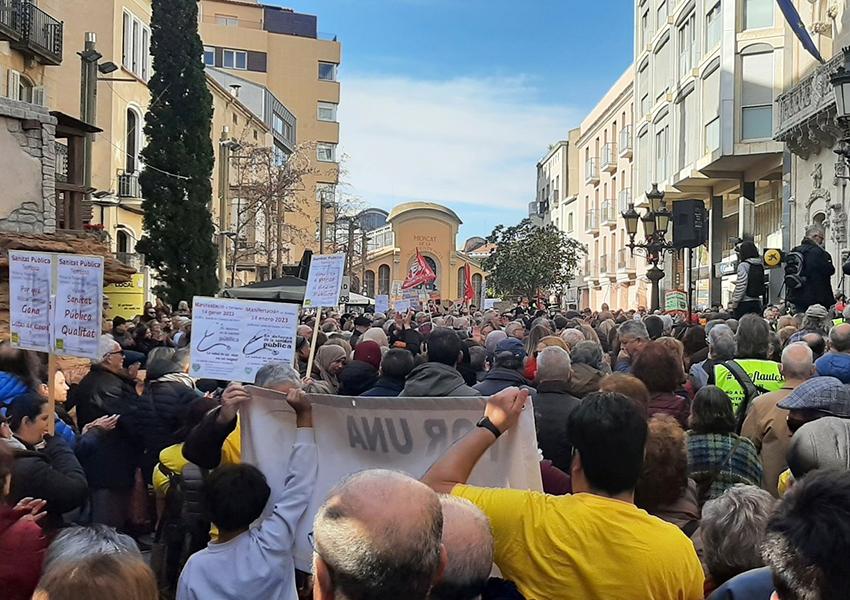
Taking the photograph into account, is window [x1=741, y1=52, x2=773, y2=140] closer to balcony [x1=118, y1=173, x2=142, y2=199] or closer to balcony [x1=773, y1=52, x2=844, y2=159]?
balcony [x1=773, y1=52, x2=844, y2=159]

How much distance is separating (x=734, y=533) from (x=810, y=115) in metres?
20.5

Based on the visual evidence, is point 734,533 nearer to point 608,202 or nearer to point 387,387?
point 387,387

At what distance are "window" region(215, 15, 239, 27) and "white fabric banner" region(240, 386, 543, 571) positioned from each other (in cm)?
7540

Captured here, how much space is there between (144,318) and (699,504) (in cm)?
1654

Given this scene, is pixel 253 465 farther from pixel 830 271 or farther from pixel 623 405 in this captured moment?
pixel 830 271

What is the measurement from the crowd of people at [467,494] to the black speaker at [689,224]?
824cm

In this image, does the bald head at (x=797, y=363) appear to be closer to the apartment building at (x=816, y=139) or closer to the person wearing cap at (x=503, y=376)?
the person wearing cap at (x=503, y=376)

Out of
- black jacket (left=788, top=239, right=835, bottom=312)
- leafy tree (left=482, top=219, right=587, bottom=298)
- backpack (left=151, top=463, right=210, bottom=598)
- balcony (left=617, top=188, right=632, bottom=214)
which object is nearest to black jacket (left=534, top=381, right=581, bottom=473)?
backpack (left=151, top=463, right=210, bottom=598)

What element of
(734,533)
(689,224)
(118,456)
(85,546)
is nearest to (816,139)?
(689,224)

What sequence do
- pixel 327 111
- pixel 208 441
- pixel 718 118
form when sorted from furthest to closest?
pixel 327 111
pixel 718 118
pixel 208 441

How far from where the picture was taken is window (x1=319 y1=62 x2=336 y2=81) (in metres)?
78.9

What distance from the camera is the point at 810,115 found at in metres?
21.5

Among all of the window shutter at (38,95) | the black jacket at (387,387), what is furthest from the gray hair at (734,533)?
the window shutter at (38,95)

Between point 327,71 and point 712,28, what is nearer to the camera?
point 712,28
